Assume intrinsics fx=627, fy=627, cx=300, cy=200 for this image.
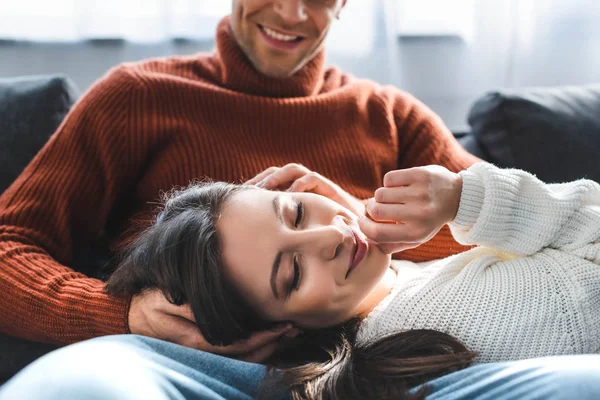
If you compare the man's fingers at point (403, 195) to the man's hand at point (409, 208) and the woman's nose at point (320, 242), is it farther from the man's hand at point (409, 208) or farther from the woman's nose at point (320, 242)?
the woman's nose at point (320, 242)

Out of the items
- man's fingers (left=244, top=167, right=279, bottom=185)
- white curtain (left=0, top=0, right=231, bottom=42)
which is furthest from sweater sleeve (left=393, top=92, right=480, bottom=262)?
white curtain (left=0, top=0, right=231, bottom=42)

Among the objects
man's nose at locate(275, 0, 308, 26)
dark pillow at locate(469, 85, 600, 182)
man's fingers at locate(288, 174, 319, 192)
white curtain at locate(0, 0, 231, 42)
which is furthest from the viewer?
white curtain at locate(0, 0, 231, 42)

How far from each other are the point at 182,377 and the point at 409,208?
43cm

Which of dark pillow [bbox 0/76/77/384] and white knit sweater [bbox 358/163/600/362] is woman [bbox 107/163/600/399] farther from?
dark pillow [bbox 0/76/77/384]

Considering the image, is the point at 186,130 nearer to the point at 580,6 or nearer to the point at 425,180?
the point at 425,180

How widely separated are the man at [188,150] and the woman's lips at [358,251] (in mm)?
171

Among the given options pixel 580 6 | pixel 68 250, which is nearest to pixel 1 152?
pixel 68 250

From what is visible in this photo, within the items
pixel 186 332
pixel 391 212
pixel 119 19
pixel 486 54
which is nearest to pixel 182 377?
pixel 186 332

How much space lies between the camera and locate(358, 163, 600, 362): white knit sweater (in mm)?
961

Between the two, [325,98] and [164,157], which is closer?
[164,157]

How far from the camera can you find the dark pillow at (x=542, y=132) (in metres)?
1.58

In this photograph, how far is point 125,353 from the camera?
30.7 inches

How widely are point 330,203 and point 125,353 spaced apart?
1.43 ft

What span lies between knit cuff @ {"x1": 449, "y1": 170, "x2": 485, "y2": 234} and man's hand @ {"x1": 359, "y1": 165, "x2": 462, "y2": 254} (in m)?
0.02
